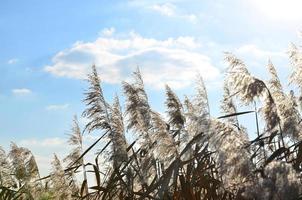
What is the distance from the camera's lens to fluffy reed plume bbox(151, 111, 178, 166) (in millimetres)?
3963

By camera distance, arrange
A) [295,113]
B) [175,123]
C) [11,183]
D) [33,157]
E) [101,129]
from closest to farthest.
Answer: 1. [101,129]
2. [175,123]
3. [295,113]
4. [11,183]
5. [33,157]

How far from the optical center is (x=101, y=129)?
17.0 ft

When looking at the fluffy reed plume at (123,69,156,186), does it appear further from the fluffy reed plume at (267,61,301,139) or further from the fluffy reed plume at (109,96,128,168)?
the fluffy reed plume at (267,61,301,139)

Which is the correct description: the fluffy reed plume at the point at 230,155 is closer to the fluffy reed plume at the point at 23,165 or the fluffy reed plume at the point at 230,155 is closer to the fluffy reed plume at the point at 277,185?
the fluffy reed plume at the point at 277,185

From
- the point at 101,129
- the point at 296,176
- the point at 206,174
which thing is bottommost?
the point at 296,176

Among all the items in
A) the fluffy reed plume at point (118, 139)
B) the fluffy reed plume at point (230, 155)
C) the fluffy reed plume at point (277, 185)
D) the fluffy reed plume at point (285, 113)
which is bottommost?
the fluffy reed plume at point (277, 185)

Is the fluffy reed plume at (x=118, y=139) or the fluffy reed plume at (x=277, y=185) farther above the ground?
the fluffy reed plume at (x=118, y=139)

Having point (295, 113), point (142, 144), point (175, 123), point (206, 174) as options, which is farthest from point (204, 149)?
point (295, 113)

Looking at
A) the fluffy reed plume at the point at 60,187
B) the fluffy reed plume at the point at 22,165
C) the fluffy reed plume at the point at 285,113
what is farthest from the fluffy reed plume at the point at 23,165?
the fluffy reed plume at the point at 285,113

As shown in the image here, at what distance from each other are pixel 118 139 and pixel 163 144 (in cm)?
89

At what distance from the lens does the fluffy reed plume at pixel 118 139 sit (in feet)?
15.1

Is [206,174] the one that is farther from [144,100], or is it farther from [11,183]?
Answer: [11,183]

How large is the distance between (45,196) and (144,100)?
1.67 m

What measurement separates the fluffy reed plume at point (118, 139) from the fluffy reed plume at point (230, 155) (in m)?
0.86
